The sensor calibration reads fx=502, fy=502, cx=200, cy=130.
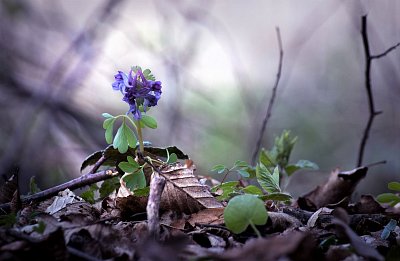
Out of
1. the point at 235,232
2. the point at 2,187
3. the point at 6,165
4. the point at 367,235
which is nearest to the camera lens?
the point at 235,232

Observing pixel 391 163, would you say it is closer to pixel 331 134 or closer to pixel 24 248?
pixel 331 134

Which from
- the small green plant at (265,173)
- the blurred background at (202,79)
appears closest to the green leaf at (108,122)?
the small green plant at (265,173)

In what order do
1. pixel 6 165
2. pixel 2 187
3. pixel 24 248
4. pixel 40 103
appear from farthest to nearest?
pixel 40 103
pixel 6 165
pixel 2 187
pixel 24 248

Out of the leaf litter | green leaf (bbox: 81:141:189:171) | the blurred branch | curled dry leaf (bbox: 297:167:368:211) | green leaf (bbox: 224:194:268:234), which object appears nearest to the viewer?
the leaf litter

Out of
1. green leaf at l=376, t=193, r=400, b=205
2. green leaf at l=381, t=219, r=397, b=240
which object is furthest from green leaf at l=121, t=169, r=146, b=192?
green leaf at l=376, t=193, r=400, b=205

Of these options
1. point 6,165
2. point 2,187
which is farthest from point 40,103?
point 2,187

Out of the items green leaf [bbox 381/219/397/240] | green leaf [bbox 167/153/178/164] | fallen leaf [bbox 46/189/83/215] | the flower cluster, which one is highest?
the flower cluster

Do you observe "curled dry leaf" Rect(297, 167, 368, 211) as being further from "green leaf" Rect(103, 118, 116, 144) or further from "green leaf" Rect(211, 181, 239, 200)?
"green leaf" Rect(103, 118, 116, 144)
